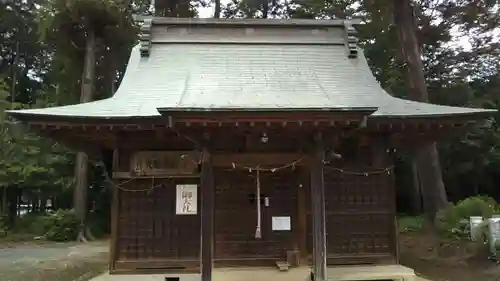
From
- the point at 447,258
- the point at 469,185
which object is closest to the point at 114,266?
the point at 447,258

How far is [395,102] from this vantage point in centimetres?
817

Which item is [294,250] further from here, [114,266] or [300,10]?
[300,10]

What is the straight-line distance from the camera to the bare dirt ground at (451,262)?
9.12m

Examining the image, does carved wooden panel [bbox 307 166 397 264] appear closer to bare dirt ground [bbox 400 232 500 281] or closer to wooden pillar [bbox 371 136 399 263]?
wooden pillar [bbox 371 136 399 263]

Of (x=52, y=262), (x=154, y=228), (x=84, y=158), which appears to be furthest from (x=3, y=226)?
(x=154, y=228)

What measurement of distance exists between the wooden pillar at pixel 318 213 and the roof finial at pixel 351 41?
4378 millimetres

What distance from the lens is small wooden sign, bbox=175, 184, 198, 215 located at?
7723 millimetres

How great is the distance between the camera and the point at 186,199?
25.4ft

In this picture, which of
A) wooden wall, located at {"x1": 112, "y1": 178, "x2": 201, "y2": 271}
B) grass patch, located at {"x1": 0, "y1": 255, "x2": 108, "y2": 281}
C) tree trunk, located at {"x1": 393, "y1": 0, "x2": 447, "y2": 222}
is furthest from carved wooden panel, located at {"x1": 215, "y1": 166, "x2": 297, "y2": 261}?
tree trunk, located at {"x1": 393, "y1": 0, "x2": 447, "y2": 222}

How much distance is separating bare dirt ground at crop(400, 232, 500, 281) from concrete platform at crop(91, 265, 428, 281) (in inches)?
93.8

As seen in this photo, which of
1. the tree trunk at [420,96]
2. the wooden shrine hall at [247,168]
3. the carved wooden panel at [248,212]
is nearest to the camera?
the wooden shrine hall at [247,168]

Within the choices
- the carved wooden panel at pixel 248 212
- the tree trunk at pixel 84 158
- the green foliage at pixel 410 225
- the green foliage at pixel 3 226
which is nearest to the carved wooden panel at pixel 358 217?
the carved wooden panel at pixel 248 212

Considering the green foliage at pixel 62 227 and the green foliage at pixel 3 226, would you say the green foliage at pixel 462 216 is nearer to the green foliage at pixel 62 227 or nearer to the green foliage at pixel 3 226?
the green foliage at pixel 62 227

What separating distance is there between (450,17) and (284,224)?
1199 cm
